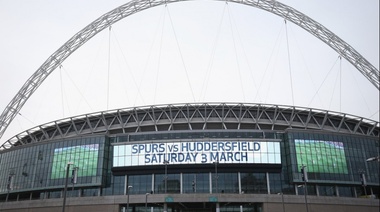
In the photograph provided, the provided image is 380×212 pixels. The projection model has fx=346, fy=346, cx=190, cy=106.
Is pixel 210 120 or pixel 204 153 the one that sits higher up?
pixel 210 120

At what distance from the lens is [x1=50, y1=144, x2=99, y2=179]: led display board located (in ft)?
228

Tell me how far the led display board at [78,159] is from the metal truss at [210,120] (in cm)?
1018

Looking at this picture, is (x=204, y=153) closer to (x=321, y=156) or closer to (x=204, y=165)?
(x=204, y=165)

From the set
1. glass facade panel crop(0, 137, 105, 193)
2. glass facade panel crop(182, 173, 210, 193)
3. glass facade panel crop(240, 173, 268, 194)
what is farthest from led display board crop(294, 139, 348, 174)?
glass facade panel crop(0, 137, 105, 193)

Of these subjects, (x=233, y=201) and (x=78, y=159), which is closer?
(x=233, y=201)

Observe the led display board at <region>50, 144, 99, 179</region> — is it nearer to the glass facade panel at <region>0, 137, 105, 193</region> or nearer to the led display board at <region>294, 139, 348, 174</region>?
the glass facade panel at <region>0, 137, 105, 193</region>

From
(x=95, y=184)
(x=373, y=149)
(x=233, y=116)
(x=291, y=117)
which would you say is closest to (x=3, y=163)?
(x=95, y=184)

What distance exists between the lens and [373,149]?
75688 mm

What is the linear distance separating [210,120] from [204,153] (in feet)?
55.5

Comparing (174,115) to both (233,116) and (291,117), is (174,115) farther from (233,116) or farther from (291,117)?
(291,117)

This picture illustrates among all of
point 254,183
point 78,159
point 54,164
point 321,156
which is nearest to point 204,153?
point 254,183

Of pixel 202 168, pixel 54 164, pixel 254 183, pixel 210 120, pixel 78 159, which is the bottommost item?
pixel 254 183

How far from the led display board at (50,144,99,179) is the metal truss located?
33.4 feet

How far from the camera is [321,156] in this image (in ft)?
227
